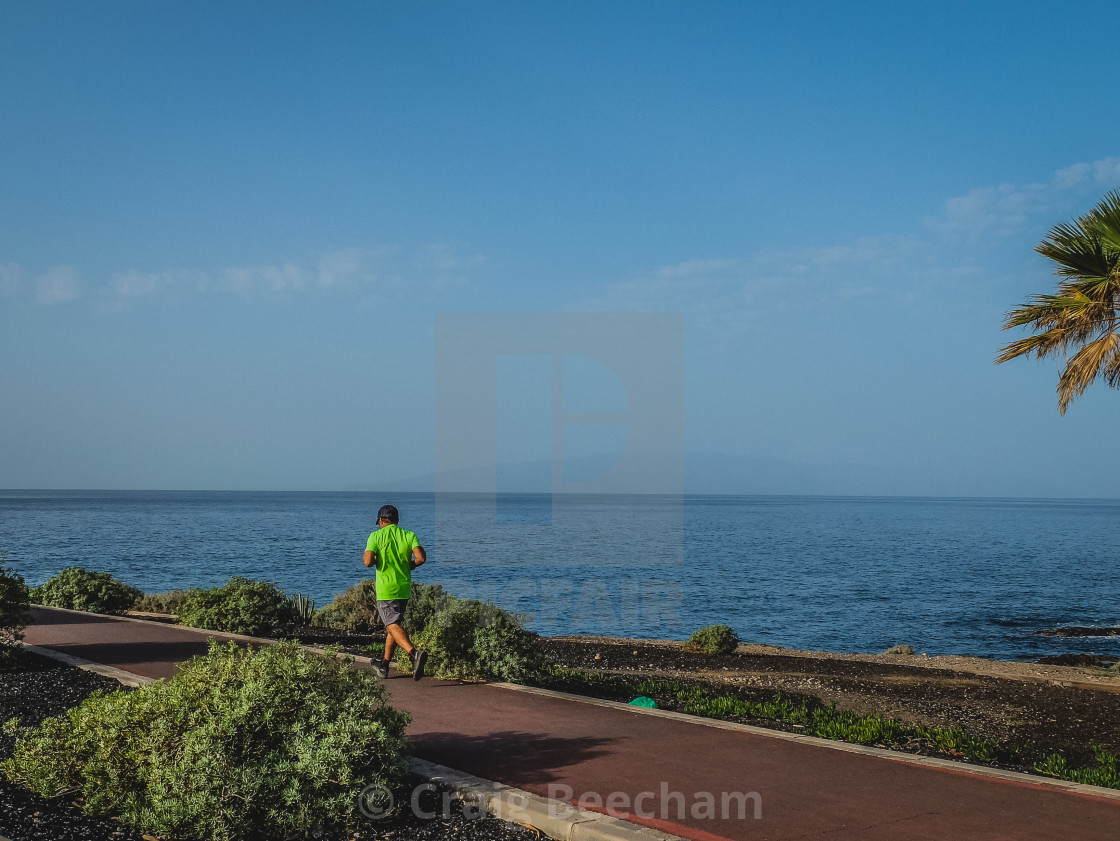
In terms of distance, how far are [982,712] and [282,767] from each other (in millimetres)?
8763

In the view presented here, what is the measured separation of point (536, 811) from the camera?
17.5 ft

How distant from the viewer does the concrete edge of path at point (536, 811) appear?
500 cm

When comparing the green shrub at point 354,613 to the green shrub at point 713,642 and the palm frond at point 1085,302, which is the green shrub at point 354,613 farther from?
the palm frond at point 1085,302

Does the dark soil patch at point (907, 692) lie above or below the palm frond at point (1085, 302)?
below

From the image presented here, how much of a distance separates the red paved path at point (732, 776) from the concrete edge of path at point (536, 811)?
0.22 metres

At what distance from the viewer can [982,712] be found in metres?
10.5

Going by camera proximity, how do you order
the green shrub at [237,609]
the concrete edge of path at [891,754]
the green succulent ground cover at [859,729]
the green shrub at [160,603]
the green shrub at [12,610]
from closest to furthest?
the concrete edge of path at [891,754] → the green succulent ground cover at [859,729] → the green shrub at [12,610] → the green shrub at [237,609] → the green shrub at [160,603]

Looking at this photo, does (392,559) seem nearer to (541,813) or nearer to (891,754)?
(541,813)

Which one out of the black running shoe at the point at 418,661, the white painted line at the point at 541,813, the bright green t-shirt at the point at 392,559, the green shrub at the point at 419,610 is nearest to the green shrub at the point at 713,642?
the green shrub at the point at 419,610

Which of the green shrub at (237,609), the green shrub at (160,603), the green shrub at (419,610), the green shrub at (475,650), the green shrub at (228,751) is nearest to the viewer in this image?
the green shrub at (228,751)

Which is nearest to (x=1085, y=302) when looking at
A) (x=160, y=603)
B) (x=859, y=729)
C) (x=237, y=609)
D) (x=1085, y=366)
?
(x=1085, y=366)

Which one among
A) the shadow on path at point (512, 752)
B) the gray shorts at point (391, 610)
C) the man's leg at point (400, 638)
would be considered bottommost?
the shadow on path at point (512, 752)

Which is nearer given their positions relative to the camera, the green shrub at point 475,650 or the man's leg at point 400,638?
the man's leg at point 400,638

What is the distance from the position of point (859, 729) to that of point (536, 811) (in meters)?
3.91
